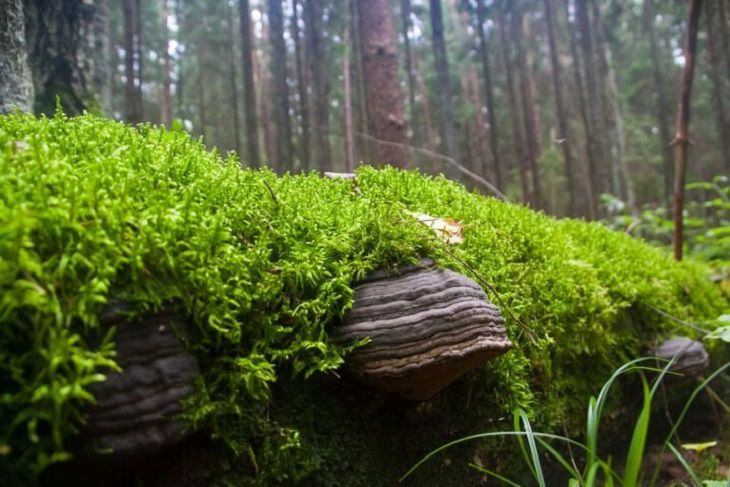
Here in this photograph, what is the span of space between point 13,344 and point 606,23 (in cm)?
2088

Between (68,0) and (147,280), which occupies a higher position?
(68,0)

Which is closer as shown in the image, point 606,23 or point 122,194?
point 122,194

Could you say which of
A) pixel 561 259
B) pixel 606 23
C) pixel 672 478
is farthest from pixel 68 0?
pixel 606 23

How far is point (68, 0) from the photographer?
135 inches

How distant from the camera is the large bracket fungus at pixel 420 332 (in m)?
1.40

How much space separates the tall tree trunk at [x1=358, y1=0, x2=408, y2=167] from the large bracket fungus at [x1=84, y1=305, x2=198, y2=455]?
5.96 metres

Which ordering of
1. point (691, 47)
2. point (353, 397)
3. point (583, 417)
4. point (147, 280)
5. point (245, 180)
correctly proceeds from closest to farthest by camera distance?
point (147, 280) < point (353, 397) < point (245, 180) < point (583, 417) < point (691, 47)

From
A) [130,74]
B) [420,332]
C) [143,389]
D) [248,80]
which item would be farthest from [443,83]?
[143,389]

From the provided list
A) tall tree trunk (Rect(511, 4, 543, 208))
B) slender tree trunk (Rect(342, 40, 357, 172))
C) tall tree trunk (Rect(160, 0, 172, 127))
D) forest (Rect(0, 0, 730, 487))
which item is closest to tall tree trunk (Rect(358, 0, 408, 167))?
forest (Rect(0, 0, 730, 487))

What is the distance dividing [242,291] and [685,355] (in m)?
2.76

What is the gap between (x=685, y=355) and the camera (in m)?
2.80

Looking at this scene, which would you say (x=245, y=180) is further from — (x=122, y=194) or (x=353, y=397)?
(x=353, y=397)

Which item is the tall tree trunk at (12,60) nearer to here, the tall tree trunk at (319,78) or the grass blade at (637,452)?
the grass blade at (637,452)

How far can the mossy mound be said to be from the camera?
96 centimetres
